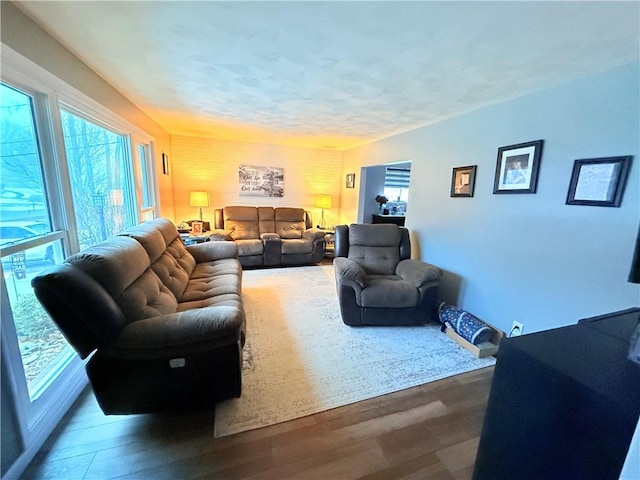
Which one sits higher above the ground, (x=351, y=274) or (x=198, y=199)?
(x=198, y=199)

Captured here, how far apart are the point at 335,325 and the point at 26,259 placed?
2.28 metres

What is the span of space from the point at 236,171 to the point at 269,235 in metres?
1.59

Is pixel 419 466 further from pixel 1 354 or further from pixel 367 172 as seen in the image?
pixel 367 172

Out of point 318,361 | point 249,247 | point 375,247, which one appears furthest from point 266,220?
point 318,361

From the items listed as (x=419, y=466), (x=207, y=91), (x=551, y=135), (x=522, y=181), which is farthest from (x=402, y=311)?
(x=207, y=91)

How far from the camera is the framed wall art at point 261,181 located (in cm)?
505

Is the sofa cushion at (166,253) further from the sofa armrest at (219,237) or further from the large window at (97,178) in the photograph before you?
the sofa armrest at (219,237)

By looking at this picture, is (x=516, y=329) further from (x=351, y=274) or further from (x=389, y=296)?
(x=351, y=274)

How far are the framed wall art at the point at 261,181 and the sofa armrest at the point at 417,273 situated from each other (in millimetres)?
3291

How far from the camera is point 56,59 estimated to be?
5.28 ft

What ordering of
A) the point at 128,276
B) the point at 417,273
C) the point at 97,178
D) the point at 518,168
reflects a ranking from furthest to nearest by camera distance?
1. the point at 417,273
2. the point at 97,178
3. the point at 518,168
4. the point at 128,276

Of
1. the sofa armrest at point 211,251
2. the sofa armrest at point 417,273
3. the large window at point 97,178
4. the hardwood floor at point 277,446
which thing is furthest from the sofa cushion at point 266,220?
the hardwood floor at point 277,446

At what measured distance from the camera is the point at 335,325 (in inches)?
102

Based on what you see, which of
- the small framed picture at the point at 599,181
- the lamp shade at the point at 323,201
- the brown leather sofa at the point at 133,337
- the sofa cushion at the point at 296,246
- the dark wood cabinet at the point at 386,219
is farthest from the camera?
the dark wood cabinet at the point at 386,219
